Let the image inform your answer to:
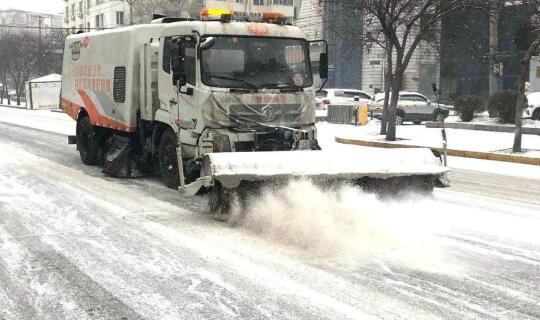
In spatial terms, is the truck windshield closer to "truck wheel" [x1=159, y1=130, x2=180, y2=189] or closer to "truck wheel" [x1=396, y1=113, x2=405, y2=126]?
"truck wheel" [x1=159, y1=130, x2=180, y2=189]

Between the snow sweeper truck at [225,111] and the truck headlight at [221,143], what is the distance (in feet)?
0.05

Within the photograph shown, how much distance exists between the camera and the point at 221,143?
8398 mm

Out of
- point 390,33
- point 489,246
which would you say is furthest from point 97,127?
point 390,33

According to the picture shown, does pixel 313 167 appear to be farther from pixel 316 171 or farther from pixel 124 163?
pixel 124 163

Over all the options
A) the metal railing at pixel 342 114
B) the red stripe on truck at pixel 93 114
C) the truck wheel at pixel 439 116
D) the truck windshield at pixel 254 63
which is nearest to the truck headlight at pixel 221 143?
the truck windshield at pixel 254 63

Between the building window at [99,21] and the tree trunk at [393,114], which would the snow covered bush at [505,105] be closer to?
the tree trunk at [393,114]

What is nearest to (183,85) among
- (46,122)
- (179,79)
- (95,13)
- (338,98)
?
(179,79)

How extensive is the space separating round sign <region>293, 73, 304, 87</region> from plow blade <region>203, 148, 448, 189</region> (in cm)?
209

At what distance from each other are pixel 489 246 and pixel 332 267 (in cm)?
192

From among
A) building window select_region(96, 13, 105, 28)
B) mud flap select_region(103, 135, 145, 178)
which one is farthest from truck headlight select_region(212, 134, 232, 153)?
building window select_region(96, 13, 105, 28)

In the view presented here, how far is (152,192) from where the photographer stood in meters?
9.45

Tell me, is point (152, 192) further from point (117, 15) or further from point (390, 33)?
point (117, 15)

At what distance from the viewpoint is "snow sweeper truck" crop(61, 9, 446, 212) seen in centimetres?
698

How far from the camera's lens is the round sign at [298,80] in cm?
908
